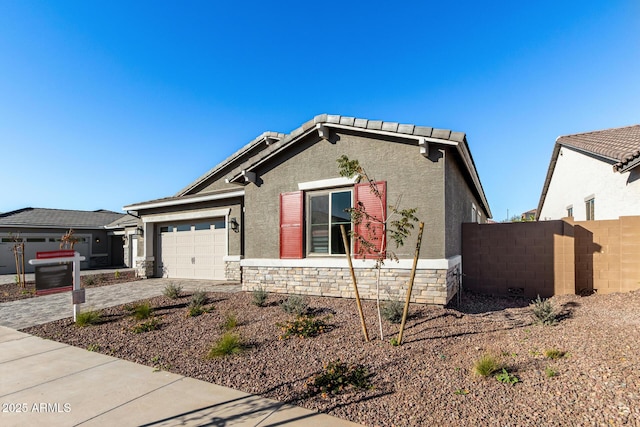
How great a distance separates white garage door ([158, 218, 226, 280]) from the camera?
43.0 ft

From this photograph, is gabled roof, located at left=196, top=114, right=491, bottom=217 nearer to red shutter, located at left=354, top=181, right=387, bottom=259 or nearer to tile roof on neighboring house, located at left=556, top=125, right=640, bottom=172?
red shutter, located at left=354, top=181, right=387, bottom=259

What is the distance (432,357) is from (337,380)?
1582 mm

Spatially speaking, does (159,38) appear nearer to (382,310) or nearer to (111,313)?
(111,313)

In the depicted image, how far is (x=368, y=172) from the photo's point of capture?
794 cm

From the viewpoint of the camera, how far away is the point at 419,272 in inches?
282

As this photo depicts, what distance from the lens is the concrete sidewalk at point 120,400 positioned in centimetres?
327

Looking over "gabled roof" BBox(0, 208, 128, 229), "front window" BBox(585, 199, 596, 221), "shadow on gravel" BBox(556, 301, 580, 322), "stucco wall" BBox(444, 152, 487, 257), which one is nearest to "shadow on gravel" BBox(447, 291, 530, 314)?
"shadow on gravel" BBox(556, 301, 580, 322)

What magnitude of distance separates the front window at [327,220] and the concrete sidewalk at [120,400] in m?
4.93

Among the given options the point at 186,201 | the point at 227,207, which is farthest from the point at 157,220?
the point at 227,207

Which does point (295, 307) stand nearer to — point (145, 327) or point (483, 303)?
point (145, 327)

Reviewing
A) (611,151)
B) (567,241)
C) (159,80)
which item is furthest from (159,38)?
(611,151)

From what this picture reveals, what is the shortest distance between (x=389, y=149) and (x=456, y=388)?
18.0ft

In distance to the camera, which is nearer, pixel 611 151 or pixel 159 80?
pixel 611 151

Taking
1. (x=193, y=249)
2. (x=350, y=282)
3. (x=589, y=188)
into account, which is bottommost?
(x=350, y=282)
